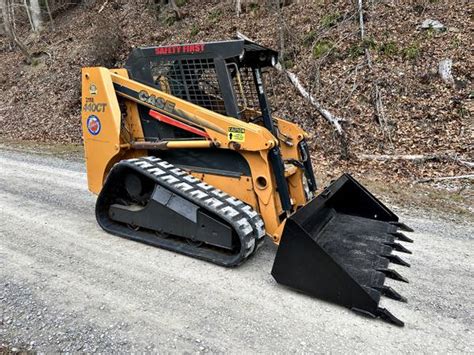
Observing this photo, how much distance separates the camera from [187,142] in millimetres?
4371

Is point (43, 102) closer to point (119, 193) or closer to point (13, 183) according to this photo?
point (13, 183)

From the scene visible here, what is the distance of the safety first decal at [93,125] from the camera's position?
4.83m

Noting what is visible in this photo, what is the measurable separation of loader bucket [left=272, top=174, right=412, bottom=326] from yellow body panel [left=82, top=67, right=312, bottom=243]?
1.43 feet

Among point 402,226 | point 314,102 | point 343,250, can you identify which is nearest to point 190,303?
point 343,250

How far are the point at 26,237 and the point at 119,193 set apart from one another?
1263mm

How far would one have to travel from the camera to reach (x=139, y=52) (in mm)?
4578

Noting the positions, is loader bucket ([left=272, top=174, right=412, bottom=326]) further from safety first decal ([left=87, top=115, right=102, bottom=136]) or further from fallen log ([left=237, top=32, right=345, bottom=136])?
fallen log ([left=237, top=32, right=345, bottom=136])

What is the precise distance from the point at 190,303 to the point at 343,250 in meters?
1.62

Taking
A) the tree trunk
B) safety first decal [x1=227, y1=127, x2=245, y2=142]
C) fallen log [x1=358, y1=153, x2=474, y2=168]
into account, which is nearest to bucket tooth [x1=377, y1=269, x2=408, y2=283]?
safety first decal [x1=227, y1=127, x2=245, y2=142]

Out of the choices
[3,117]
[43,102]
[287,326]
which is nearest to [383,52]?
[287,326]

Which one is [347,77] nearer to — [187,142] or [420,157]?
[420,157]

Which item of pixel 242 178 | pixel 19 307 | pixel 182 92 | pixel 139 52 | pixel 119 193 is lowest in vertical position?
pixel 19 307

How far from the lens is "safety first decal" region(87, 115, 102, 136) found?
15.8ft

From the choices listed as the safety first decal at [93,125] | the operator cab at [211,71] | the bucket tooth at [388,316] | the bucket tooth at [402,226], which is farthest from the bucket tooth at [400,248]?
the safety first decal at [93,125]
